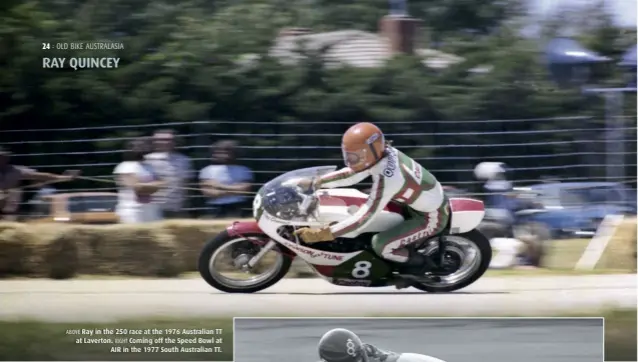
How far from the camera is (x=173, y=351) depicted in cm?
704

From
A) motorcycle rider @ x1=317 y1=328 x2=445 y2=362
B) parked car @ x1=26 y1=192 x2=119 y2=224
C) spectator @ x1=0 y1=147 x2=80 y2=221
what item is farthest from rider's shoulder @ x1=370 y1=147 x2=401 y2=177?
spectator @ x1=0 y1=147 x2=80 y2=221

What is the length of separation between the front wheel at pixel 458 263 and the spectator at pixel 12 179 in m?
2.21

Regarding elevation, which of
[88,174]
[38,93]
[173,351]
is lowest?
[173,351]

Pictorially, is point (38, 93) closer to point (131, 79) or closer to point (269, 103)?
point (131, 79)

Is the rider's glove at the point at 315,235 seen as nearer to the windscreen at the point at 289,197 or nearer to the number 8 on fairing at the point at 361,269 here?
the windscreen at the point at 289,197

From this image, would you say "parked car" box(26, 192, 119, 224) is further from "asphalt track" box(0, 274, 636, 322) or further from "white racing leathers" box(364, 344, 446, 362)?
"white racing leathers" box(364, 344, 446, 362)

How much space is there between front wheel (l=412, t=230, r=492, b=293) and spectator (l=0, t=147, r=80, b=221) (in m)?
2.21

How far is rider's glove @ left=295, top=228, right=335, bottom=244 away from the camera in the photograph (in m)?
7.02

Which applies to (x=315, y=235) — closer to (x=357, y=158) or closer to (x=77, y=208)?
(x=357, y=158)

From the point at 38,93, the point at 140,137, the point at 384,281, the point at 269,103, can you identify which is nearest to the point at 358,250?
the point at 384,281

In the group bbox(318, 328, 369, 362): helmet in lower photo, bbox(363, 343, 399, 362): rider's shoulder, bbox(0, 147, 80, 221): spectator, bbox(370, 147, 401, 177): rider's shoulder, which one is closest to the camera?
bbox(318, 328, 369, 362): helmet in lower photo

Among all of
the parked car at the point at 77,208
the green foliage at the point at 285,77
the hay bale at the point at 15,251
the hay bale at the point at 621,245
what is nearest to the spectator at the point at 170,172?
the green foliage at the point at 285,77

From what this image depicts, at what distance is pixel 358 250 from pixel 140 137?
1.48 meters

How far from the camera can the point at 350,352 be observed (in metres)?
6.15
